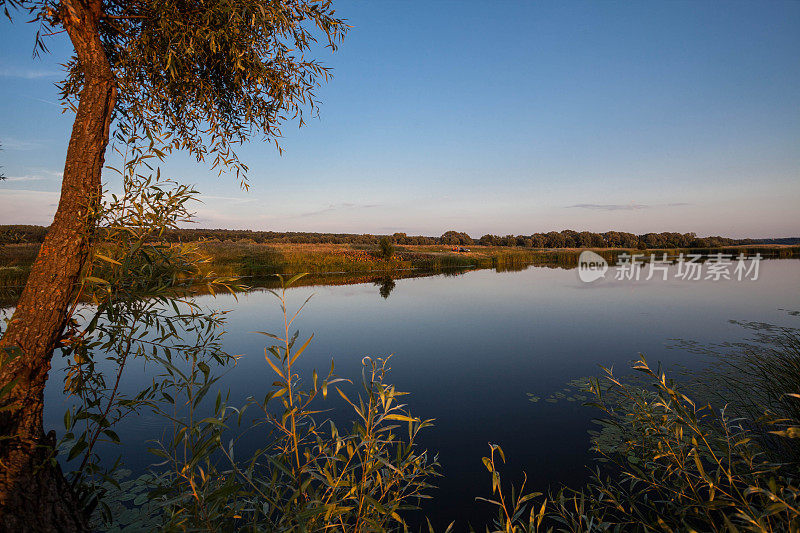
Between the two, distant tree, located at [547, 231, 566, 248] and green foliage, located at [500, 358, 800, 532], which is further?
distant tree, located at [547, 231, 566, 248]

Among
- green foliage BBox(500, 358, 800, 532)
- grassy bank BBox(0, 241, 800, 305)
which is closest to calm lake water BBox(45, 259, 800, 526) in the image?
green foliage BBox(500, 358, 800, 532)

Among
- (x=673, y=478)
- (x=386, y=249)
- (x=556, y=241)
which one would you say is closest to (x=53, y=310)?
(x=673, y=478)

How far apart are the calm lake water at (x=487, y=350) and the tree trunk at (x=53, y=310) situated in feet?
4.17

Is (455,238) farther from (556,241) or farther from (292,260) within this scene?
(292,260)

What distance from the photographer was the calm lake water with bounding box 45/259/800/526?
16.9 ft

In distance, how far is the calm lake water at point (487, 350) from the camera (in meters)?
5.14

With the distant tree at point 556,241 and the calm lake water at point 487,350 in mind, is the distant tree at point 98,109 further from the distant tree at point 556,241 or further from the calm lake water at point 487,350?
the distant tree at point 556,241

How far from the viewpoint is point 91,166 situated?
8.95 ft

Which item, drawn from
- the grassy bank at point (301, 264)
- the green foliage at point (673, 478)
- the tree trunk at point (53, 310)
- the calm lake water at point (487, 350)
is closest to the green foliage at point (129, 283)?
the tree trunk at point (53, 310)

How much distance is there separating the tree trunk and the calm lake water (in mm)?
1271

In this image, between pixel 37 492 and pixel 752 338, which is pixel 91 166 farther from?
pixel 752 338

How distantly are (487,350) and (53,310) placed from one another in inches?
366

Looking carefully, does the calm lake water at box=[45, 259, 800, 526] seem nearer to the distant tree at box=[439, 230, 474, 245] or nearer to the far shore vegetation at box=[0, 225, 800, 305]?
the far shore vegetation at box=[0, 225, 800, 305]

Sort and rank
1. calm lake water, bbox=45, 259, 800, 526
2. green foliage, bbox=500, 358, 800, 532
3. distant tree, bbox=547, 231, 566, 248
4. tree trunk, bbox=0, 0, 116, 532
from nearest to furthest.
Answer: green foliage, bbox=500, 358, 800, 532 → tree trunk, bbox=0, 0, 116, 532 → calm lake water, bbox=45, 259, 800, 526 → distant tree, bbox=547, 231, 566, 248
